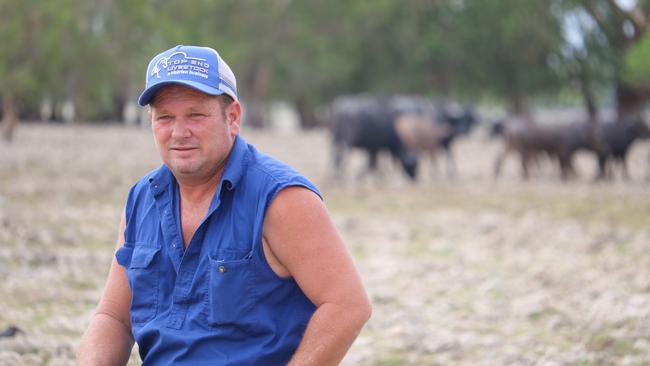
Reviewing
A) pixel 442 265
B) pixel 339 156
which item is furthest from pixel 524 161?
pixel 442 265

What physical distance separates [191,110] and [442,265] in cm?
692

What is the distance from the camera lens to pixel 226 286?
3.18 m

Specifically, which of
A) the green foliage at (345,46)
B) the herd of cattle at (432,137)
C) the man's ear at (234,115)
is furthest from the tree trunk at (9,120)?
the man's ear at (234,115)

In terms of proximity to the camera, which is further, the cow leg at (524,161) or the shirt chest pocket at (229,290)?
the cow leg at (524,161)

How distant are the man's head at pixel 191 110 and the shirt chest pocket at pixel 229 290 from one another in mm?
347

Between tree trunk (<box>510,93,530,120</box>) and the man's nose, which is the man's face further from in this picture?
tree trunk (<box>510,93,530,120</box>)

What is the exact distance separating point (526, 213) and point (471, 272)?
542 centimetres

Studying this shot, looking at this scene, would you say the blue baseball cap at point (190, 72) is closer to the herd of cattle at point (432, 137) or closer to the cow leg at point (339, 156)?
the herd of cattle at point (432, 137)

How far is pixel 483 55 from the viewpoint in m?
47.5

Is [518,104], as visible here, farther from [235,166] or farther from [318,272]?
[318,272]

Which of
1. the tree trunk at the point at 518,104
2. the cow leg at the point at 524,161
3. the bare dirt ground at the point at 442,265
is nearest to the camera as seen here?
the bare dirt ground at the point at 442,265

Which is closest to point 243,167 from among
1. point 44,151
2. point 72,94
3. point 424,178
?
point 424,178

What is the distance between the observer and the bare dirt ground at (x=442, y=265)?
652 centimetres

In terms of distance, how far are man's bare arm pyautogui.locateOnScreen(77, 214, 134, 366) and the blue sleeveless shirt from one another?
0.16m
